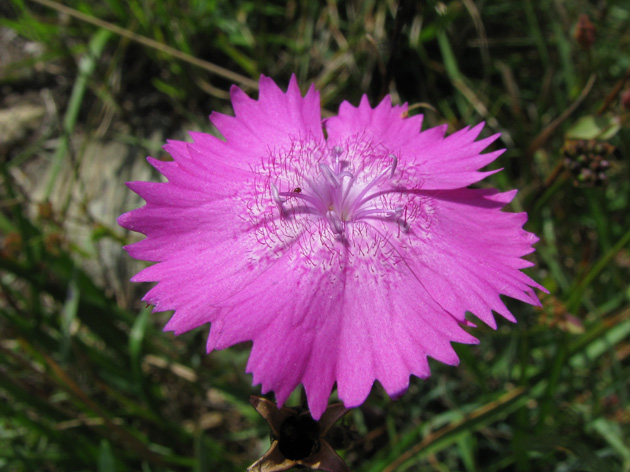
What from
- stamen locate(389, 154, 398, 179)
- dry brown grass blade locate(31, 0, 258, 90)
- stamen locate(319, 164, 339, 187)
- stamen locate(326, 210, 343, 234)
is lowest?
stamen locate(326, 210, 343, 234)

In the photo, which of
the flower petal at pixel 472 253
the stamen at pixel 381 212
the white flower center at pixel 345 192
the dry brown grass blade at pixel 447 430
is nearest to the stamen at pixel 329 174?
the white flower center at pixel 345 192


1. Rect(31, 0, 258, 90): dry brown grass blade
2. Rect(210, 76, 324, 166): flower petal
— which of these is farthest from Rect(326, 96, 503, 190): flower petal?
Rect(31, 0, 258, 90): dry brown grass blade

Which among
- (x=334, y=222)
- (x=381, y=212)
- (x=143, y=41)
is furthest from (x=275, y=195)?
(x=143, y=41)

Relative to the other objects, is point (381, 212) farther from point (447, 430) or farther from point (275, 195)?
point (447, 430)

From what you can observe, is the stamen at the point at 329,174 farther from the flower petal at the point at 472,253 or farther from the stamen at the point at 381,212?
the flower petal at the point at 472,253

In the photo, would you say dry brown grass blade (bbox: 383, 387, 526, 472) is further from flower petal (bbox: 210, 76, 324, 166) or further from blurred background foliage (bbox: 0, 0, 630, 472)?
flower petal (bbox: 210, 76, 324, 166)

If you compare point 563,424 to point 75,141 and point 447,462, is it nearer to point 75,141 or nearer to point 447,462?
point 447,462
